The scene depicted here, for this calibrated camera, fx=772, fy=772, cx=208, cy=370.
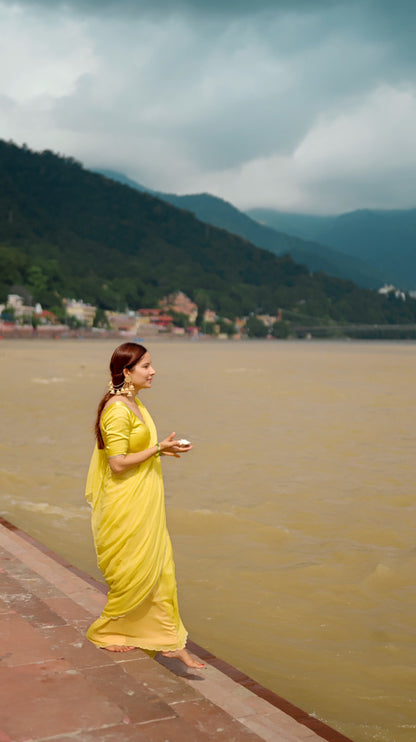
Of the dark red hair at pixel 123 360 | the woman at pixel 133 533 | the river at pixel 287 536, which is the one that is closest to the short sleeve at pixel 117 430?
the woman at pixel 133 533

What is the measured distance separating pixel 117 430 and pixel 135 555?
695mm

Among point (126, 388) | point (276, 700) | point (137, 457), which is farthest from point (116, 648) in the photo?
point (126, 388)

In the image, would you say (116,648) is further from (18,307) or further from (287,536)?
(18,307)

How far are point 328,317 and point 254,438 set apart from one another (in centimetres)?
17525

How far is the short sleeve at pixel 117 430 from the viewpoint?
4.23 meters

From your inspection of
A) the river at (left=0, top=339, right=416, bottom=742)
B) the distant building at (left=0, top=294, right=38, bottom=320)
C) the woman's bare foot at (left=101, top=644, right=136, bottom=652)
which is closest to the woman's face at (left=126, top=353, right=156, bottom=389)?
the woman's bare foot at (left=101, top=644, right=136, bottom=652)

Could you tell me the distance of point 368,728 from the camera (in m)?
4.61

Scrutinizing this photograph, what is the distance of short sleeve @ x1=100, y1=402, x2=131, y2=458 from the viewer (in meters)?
4.23

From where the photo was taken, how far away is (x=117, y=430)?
425 centimetres

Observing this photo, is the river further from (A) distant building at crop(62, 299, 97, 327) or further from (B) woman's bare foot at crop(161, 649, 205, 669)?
(A) distant building at crop(62, 299, 97, 327)

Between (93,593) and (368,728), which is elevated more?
(93,593)

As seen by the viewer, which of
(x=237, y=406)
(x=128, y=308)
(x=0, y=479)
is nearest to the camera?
(x=0, y=479)

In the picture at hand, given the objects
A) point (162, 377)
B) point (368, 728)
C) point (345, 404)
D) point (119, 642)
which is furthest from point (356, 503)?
point (162, 377)

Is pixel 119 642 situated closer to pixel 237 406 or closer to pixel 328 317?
pixel 237 406
